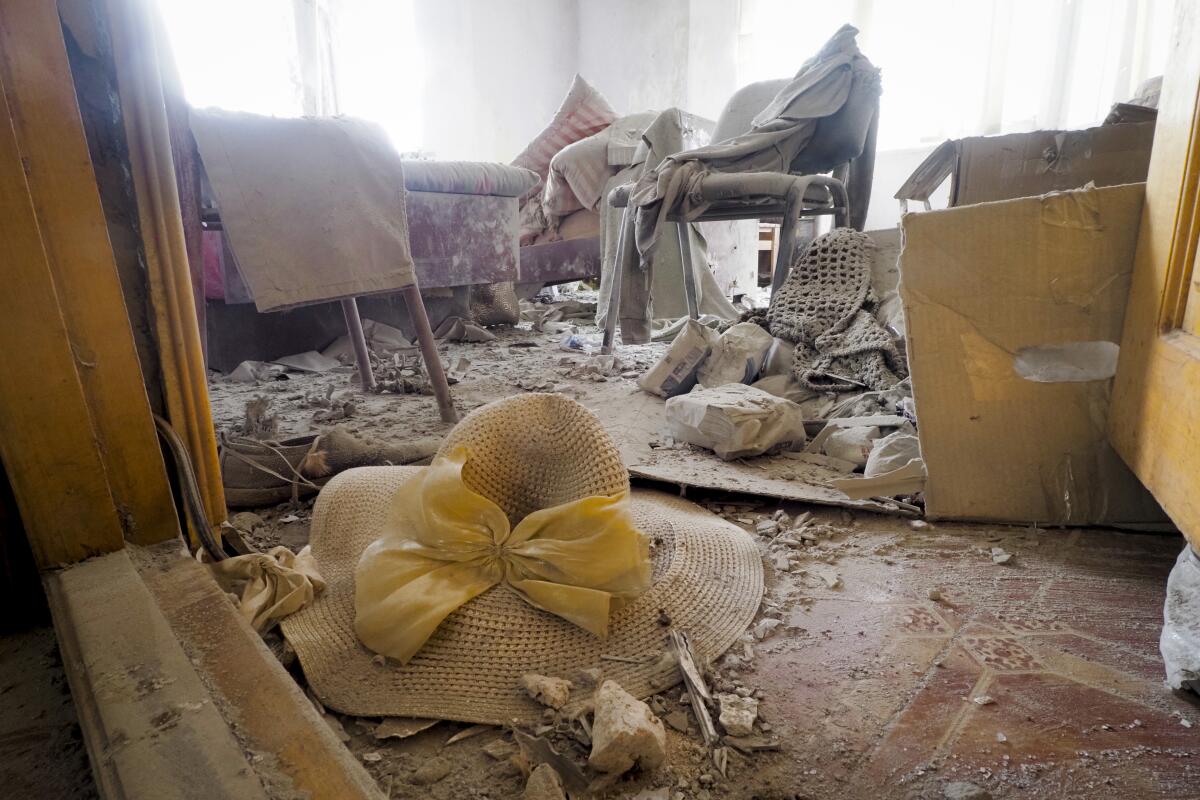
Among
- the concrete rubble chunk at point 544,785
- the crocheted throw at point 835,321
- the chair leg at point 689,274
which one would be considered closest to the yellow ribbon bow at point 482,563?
the concrete rubble chunk at point 544,785

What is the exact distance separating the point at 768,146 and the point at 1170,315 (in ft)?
6.67

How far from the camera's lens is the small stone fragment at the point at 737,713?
2.68 feet

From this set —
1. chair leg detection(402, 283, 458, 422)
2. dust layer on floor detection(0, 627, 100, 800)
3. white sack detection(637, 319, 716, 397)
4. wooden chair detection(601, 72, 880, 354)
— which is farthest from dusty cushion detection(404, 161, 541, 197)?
dust layer on floor detection(0, 627, 100, 800)

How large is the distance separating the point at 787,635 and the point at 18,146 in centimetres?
120

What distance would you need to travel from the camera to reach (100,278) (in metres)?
0.84

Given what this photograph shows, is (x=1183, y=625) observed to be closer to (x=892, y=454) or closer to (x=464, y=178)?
(x=892, y=454)

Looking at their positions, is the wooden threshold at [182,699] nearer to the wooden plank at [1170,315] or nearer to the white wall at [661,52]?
the wooden plank at [1170,315]

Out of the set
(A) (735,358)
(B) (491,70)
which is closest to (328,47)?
(B) (491,70)

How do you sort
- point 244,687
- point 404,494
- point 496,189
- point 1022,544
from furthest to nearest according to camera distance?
1. point 496,189
2. point 1022,544
3. point 404,494
4. point 244,687

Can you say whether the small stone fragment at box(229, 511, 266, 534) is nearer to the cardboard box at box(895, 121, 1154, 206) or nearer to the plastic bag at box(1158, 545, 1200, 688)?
the plastic bag at box(1158, 545, 1200, 688)

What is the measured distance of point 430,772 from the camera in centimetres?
76

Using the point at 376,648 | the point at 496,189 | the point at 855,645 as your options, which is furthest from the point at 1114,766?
the point at 496,189

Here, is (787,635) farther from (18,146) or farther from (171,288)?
(18,146)

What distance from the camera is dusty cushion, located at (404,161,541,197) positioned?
328 cm
